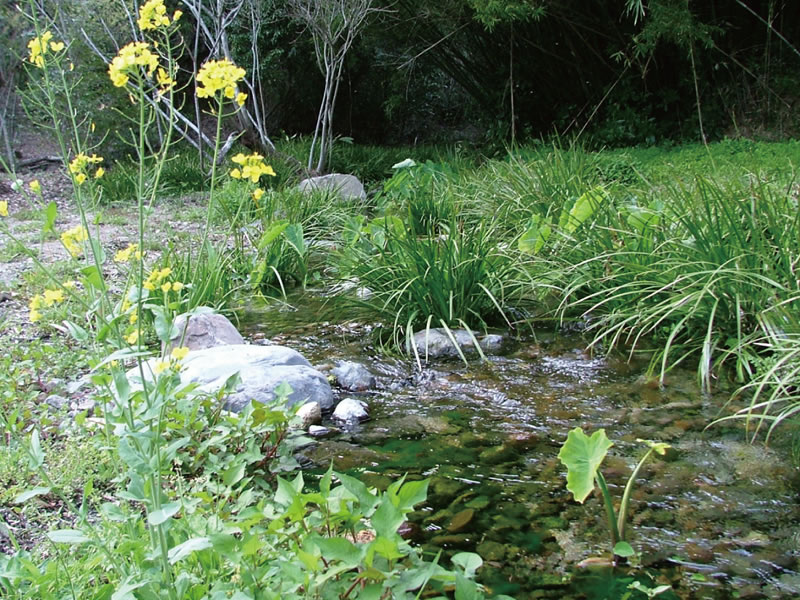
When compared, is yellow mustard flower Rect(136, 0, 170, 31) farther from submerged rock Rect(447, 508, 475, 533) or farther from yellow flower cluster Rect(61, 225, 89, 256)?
submerged rock Rect(447, 508, 475, 533)

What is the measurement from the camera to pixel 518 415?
2.31 meters

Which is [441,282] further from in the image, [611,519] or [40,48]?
[40,48]

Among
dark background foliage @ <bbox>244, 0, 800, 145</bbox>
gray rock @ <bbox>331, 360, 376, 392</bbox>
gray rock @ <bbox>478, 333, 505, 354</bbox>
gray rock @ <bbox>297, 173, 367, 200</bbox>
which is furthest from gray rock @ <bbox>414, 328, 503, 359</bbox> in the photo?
dark background foliage @ <bbox>244, 0, 800, 145</bbox>

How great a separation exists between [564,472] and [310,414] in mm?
823

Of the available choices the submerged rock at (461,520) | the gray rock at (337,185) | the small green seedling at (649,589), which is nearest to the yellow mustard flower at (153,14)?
the submerged rock at (461,520)

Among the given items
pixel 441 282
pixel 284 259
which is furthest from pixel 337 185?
pixel 441 282

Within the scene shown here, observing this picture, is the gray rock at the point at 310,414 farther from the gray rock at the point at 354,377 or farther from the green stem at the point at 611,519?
the green stem at the point at 611,519

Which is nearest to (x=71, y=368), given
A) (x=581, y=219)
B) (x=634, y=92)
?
(x=581, y=219)

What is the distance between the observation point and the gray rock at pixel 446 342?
9.64ft

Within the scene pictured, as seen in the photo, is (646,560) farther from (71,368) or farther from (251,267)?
(251,267)

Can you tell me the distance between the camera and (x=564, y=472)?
1930 mm

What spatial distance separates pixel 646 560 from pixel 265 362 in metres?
1.38

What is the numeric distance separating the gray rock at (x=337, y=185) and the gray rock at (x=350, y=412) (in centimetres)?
327

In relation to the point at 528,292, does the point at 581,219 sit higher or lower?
higher
